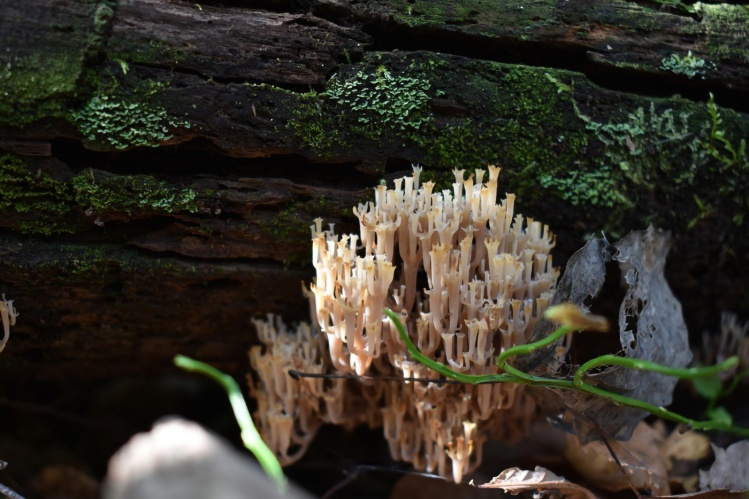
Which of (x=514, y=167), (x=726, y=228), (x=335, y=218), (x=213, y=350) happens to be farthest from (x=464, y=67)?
(x=213, y=350)

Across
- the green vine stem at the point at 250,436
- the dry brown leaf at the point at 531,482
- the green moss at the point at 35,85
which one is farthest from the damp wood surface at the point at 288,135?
the dry brown leaf at the point at 531,482

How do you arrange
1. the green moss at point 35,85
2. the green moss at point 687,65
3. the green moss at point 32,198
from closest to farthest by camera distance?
the green moss at point 35,85, the green moss at point 32,198, the green moss at point 687,65

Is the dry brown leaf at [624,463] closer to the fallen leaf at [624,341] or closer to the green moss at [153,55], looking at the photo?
the fallen leaf at [624,341]

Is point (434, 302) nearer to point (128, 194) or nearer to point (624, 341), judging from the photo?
point (624, 341)

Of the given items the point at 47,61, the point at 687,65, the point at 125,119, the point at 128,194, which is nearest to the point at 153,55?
the point at 125,119

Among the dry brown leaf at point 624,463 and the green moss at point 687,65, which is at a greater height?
the green moss at point 687,65

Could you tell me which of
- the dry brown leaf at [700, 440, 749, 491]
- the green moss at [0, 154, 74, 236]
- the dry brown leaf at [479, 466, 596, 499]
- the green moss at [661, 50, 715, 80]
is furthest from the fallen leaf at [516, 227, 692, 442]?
the green moss at [0, 154, 74, 236]
